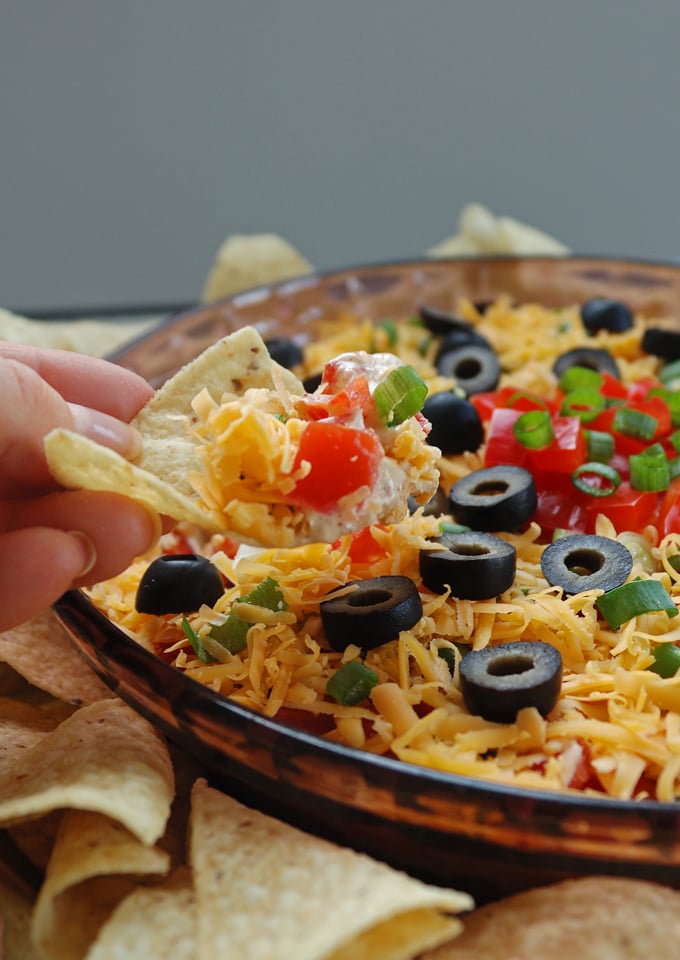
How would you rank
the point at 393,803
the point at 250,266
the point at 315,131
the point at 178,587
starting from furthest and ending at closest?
the point at 315,131 < the point at 250,266 < the point at 178,587 < the point at 393,803

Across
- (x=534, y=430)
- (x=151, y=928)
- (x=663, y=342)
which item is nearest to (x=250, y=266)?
(x=663, y=342)

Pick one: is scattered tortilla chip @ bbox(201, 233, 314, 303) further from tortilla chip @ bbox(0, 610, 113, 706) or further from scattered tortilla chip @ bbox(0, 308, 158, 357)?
tortilla chip @ bbox(0, 610, 113, 706)

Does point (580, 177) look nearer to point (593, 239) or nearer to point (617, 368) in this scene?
point (593, 239)

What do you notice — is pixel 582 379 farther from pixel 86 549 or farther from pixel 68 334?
pixel 68 334

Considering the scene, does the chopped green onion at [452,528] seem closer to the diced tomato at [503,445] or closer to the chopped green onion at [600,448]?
the diced tomato at [503,445]

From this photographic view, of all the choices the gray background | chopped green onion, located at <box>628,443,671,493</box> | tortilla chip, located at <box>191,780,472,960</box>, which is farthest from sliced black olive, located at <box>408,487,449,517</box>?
the gray background

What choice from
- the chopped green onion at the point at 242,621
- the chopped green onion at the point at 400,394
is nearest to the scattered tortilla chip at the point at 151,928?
the chopped green onion at the point at 242,621

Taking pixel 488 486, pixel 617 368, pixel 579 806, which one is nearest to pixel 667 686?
pixel 579 806
